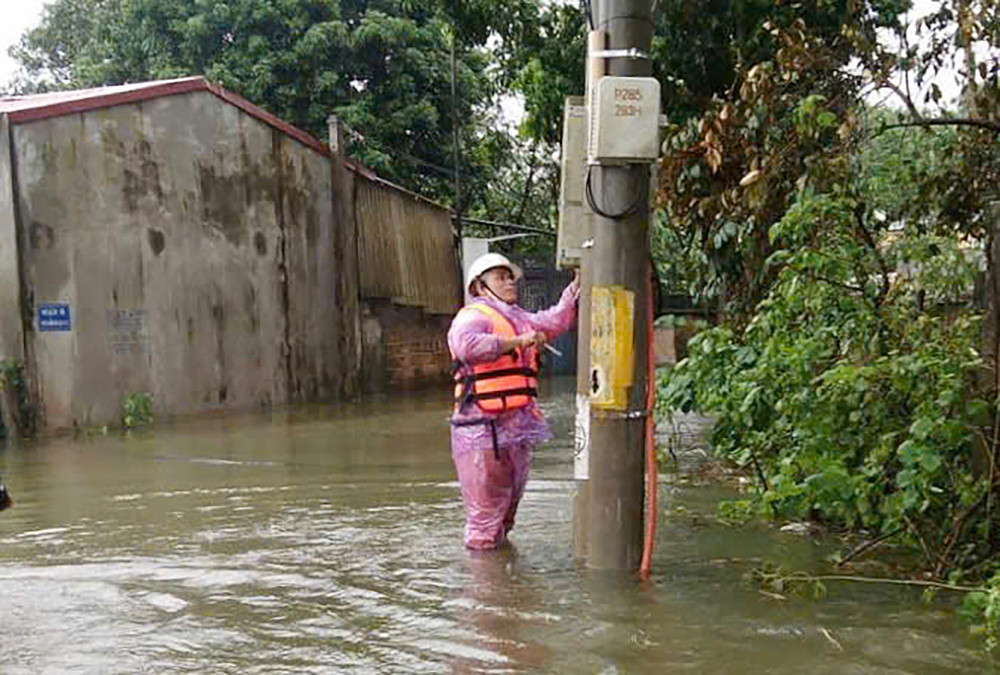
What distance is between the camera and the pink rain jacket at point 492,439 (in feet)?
21.8

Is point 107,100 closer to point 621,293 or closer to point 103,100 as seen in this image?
point 103,100

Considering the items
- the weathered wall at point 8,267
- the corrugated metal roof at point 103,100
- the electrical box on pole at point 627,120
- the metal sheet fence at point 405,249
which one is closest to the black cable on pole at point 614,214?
the electrical box on pole at point 627,120

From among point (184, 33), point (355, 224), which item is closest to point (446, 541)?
point (355, 224)

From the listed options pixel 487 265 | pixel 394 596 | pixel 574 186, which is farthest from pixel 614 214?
pixel 394 596

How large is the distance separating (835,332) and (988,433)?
4.54 ft

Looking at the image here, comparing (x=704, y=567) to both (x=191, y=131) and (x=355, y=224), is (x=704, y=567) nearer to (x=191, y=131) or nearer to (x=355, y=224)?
(x=191, y=131)

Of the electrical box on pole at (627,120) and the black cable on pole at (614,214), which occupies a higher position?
the electrical box on pole at (627,120)

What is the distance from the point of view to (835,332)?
6.93m

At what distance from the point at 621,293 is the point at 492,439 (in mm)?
1492

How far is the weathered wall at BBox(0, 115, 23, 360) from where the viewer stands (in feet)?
44.5

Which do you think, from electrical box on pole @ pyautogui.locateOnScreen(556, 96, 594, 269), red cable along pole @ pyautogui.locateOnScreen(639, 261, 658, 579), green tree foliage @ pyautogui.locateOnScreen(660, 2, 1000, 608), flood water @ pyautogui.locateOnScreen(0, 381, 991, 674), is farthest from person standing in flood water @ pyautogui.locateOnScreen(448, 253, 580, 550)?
green tree foliage @ pyautogui.locateOnScreen(660, 2, 1000, 608)

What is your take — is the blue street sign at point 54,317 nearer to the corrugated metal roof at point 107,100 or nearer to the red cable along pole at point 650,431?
the corrugated metal roof at point 107,100

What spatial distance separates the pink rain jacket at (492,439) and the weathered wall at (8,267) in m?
8.76

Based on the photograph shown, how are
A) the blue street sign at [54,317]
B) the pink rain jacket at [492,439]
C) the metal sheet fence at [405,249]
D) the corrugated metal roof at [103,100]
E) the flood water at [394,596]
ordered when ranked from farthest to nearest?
the metal sheet fence at [405,249] → the blue street sign at [54,317] → the corrugated metal roof at [103,100] → the pink rain jacket at [492,439] → the flood water at [394,596]
